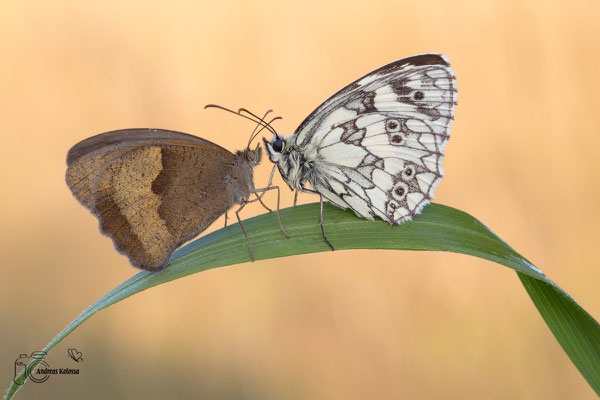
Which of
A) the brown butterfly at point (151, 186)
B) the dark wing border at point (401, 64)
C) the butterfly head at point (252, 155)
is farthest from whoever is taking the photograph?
the butterfly head at point (252, 155)

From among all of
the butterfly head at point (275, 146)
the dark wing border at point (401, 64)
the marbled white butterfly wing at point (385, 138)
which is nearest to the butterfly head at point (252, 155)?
the butterfly head at point (275, 146)

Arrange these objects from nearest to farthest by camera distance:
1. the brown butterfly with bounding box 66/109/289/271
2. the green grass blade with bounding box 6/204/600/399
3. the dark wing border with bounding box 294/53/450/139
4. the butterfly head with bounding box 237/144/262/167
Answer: the green grass blade with bounding box 6/204/600/399, the brown butterfly with bounding box 66/109/289/271, the dark wing border with bounding box 294/53/450/139, the butterfly head with bounding box 237/144/262/167

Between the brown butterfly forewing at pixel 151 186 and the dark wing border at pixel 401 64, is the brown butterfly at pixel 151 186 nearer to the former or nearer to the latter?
the brown butterfly forewing at pixel 151 186

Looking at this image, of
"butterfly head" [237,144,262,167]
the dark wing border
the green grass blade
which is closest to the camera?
the green grass blade

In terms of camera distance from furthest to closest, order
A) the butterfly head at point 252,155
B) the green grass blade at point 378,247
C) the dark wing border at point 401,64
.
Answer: the butterfly head at point 252,155, the dark wing border at point 401,64, the green grass blade at point 378,247

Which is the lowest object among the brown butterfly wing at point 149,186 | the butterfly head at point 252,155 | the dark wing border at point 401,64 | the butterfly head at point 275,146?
the brown butterfly wing at point 149,186

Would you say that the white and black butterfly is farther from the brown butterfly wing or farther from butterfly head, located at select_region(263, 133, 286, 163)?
the brown butterfly wing

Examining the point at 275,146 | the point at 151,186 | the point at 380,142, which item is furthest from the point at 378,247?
the point at 151,186

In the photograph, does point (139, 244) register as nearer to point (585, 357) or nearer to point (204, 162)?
point (204, 162)

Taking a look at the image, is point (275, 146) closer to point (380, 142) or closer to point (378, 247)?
point (380, 142)

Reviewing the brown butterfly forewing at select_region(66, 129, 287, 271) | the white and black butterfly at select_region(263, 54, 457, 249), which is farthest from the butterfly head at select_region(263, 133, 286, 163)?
the brown butterfly forewing at select_region(66, 129, 287, 271)

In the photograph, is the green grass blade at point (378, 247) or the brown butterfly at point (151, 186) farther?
the brown butterfly at point (151, 186)
